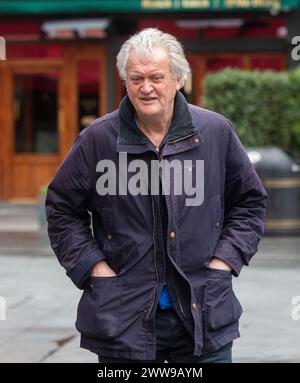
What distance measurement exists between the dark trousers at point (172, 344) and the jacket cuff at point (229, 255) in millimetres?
281

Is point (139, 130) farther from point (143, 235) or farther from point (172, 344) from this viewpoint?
point (172, 344)

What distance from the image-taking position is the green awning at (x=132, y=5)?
1823 cm

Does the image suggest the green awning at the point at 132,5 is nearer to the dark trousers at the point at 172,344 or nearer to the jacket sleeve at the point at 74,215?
the jacket sleeve at the point at 74,215

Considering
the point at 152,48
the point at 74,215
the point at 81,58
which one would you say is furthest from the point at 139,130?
the point at 81,58

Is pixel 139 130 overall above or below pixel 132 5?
below

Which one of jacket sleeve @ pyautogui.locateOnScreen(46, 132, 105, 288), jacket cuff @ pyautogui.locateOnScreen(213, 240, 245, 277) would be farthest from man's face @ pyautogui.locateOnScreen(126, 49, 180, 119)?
jacket cuff @ pyautogui.locateOnScreen(213, 240, 245, 277)

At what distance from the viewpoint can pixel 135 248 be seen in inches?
145

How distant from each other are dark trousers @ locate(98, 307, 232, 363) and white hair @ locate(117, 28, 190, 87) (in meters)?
0.90

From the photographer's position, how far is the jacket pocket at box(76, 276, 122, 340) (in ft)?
12.1

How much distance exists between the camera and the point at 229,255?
3.79 m

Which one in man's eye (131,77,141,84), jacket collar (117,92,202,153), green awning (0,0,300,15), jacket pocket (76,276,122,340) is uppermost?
green awning (0,0,300,15)

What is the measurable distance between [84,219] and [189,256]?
455mm

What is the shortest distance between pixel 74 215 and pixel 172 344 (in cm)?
62

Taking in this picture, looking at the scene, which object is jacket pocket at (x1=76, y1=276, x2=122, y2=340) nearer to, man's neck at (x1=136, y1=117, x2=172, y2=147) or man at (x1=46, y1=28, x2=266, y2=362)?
man at (x1=46, y1=28, x2=266, y2=362)
